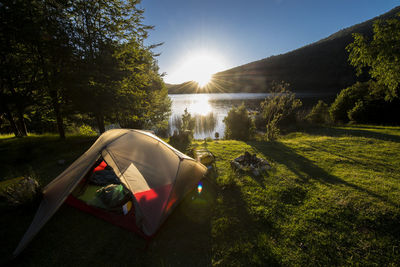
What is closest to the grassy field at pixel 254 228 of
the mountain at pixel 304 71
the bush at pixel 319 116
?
the bush at pixel 319 116

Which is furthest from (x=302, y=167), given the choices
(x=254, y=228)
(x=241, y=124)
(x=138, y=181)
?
(x=241, y=124)

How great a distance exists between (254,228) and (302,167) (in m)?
4.50

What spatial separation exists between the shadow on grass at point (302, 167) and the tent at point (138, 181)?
4.49m

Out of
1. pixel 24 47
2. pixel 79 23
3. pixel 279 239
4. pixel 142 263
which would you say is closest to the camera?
pixel 142 263

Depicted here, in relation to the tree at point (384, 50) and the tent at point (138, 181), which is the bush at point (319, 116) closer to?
the tree at point (384, 50)

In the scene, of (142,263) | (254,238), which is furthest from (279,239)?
(142,263)

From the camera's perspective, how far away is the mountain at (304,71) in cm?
7893

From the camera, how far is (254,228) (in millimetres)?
3553

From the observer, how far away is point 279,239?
10.7 ft

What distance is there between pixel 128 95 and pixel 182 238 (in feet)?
25.9

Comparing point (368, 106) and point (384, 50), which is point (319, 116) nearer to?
point (368, 106)

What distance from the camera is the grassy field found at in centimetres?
292

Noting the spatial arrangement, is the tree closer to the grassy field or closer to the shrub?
the grassy field

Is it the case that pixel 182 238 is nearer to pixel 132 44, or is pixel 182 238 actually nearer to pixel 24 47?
pixel 132 44
